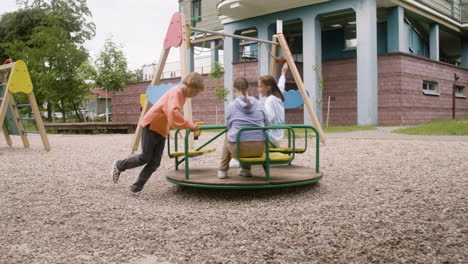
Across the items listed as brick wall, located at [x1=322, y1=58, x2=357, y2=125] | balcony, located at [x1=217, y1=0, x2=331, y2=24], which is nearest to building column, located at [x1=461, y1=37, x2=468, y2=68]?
brick wall, located at [x1=322, y1=58, x2=357, y2=125]

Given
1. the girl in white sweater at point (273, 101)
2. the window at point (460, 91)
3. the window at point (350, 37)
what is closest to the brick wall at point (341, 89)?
the window at point (350, 37)

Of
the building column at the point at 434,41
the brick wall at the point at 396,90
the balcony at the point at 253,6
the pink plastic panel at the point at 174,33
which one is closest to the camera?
the pink plastic panel at the point at 174,33

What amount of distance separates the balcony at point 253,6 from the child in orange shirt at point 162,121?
13.7 meters

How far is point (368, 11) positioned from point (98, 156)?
12.0m

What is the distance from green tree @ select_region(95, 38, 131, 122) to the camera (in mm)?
23281

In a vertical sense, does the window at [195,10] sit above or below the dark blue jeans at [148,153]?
above

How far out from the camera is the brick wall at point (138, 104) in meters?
21.1

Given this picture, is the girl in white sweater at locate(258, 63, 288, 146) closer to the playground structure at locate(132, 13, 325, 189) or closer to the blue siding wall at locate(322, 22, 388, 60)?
the playground structure at locate(132, 13, 325, 189)

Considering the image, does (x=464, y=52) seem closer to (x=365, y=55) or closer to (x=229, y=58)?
(x=365, y=55)

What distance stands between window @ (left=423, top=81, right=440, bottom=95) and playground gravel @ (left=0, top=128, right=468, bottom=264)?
13.9 m

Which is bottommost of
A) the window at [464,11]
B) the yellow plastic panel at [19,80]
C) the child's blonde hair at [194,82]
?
the child's blonde hair at [194,82]

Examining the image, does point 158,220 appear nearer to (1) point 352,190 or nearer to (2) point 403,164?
(1) point 352,190

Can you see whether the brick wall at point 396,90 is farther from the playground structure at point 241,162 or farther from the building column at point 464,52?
the playground structure at point 241,162

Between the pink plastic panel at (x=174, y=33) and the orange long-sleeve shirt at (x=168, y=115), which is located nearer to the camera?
the orange long-sleeve shirt at (x=168, y=115)
